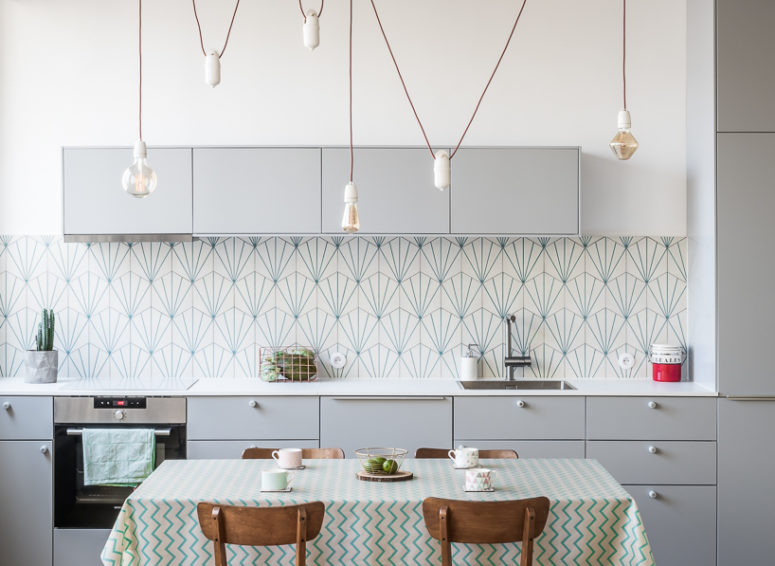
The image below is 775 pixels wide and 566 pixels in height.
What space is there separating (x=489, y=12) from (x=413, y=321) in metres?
1.85

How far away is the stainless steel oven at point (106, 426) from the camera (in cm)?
410

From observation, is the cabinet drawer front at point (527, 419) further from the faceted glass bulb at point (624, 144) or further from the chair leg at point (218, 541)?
the chair leg at point (218, 541)

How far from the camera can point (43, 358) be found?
4.35 m

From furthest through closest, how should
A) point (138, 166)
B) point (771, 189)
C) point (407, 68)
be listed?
point (407, 68), point (771, 189), point (138, 166)

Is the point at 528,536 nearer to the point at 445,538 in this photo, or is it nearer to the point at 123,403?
the point at 445,538

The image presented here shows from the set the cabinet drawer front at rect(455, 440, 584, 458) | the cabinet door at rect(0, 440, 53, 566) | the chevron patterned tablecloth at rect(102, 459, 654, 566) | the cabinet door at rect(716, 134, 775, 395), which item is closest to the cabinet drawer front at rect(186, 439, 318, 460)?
the cabinet door at rect(0, 440, 53, 566)

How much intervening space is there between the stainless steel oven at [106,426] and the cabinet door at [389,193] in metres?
1.27

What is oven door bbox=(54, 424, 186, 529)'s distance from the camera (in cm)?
410

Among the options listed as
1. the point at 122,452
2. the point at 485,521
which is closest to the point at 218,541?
the point at 485,521

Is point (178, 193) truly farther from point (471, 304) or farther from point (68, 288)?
point (471, 304)

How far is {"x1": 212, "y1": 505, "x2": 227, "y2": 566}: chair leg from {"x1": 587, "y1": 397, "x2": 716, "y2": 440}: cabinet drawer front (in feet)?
7.36

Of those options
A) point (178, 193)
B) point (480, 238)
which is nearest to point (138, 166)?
point (178, 193)

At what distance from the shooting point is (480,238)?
4.68 meters

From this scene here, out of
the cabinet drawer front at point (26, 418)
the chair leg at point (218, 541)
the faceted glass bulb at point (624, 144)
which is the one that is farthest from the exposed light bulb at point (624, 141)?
the cabinet drawer front at point (26, 418)
